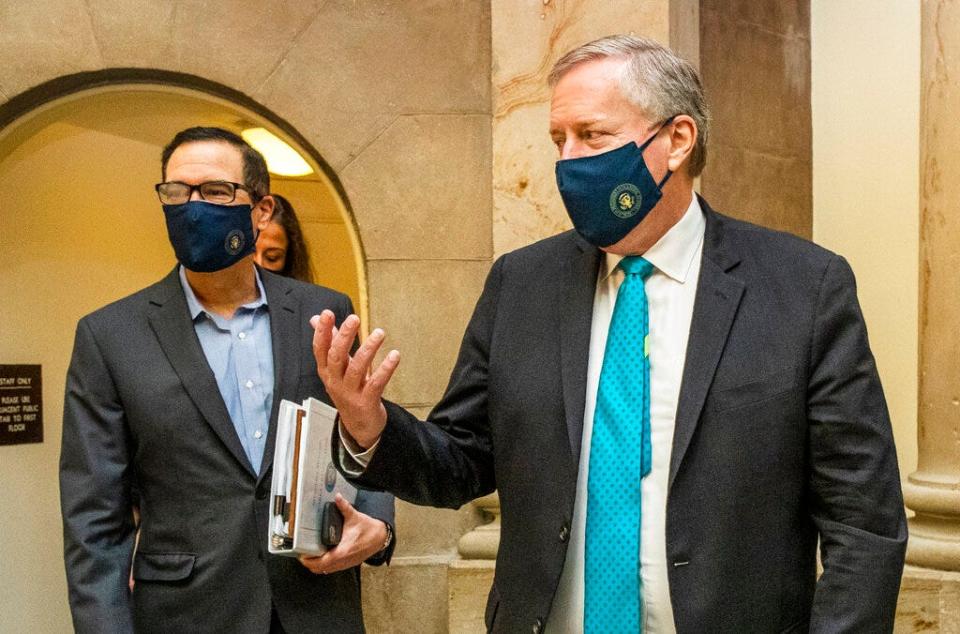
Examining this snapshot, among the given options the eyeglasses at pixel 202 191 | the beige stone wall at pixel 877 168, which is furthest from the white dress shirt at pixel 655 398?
the beige stone wall at pixel 877 168

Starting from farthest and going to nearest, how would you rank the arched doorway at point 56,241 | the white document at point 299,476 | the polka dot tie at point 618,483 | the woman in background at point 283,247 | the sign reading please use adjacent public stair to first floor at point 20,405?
the sign reading please use adjacent public stair to first floor at point 20,405 → the arched doorway at point 56,241 → the woman in background at point 283,247 → the white document at point 299,476 → the polka dot tie at point 618,483

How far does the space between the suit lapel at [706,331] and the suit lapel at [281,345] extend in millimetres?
1124

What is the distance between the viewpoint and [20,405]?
16.3 ft

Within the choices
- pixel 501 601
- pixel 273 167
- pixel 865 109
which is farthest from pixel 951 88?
pixel 273 167

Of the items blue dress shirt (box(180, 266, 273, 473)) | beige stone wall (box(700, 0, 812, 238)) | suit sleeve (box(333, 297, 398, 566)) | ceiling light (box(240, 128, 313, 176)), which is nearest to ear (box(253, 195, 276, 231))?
blue dress shirt (box(180, 266, 273, 473))

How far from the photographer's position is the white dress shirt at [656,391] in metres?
1.81

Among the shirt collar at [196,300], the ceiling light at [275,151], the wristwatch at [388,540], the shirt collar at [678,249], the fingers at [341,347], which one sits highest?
the ceiling light at [275,151]

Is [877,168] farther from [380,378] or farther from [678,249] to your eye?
[380,378]

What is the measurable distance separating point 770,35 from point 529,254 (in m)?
2.95

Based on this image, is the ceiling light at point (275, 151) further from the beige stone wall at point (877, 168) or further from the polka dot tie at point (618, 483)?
the polka dot tie at point (618, 483)

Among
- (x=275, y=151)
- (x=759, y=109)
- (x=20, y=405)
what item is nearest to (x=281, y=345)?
(x=759, y=109)

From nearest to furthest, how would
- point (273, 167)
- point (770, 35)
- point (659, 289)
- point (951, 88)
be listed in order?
1. point (659, 289)
2. point (951, 88)
3. point (770, 35)
4. point (273, 167)

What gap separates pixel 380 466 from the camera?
72.4 inches

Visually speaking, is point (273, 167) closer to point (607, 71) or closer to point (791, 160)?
point (791, 160)
